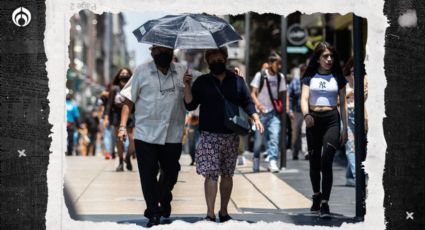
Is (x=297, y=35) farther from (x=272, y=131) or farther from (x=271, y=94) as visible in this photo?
(x=272, y=131)

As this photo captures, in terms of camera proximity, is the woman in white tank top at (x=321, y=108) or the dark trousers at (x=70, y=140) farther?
the dark trousers at (x=70, y=140)

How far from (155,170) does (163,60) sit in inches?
39.1

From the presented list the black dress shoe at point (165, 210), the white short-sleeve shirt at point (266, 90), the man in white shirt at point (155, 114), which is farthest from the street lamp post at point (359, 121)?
the white short-sleeve shirt at point (266, 90)

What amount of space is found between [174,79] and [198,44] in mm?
520

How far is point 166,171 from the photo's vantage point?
9.15 metres

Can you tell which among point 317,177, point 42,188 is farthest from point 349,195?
point 42,188

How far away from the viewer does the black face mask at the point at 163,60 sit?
29.5 ft

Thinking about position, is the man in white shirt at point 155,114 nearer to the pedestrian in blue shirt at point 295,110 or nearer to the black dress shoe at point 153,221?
the black dress shoe at point 153,221

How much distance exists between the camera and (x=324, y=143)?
386 inches

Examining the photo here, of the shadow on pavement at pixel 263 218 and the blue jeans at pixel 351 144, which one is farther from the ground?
the blue jeans at pixel 351 144

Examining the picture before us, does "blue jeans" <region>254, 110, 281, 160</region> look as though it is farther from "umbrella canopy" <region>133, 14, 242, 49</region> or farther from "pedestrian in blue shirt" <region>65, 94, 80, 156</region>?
"pedestrian in blue shirt" <region>65, 94, 80, 156</region>

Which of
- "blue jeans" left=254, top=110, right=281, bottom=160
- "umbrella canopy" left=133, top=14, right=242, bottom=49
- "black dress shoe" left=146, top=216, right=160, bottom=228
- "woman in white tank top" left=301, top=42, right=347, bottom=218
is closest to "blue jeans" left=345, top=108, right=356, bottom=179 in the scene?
"woman in white tank top" left=301, top=42, right=347, bottom=218

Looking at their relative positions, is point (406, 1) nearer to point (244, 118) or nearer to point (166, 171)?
point (244, 118)

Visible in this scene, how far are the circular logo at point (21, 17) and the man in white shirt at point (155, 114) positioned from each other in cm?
174
